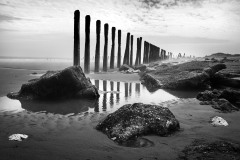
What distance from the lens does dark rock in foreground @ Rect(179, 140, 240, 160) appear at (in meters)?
2.95

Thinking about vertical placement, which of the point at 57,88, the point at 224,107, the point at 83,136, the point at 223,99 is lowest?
the point at 83,136

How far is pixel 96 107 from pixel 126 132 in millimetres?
2517

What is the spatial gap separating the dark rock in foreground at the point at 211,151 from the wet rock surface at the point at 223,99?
2.51m

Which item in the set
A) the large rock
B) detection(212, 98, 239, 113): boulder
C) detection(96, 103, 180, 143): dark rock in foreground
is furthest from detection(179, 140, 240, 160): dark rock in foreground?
the large rock

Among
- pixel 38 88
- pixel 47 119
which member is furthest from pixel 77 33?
pixel 47 119

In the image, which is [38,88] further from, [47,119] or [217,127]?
[217,127]

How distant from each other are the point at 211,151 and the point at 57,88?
202 inches

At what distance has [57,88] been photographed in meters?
7.03

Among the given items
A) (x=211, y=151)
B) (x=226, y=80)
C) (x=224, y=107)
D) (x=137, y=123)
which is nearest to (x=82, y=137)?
(x=137, y=123)

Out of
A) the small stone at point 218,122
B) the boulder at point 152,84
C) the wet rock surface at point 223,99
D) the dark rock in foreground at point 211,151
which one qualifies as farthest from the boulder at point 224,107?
the boulder at point 152,84

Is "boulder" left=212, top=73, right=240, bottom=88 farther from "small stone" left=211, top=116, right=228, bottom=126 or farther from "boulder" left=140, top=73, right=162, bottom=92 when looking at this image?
"small stone" left=211, top=116, right=228, bottom=126

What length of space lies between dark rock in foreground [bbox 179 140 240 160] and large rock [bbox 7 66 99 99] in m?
4.37

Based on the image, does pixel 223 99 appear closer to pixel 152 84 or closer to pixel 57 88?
pixel 152 84

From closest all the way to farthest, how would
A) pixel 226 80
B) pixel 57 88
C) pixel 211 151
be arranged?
pixel 211 151 < pixel 57 88 < pixel 226 80
